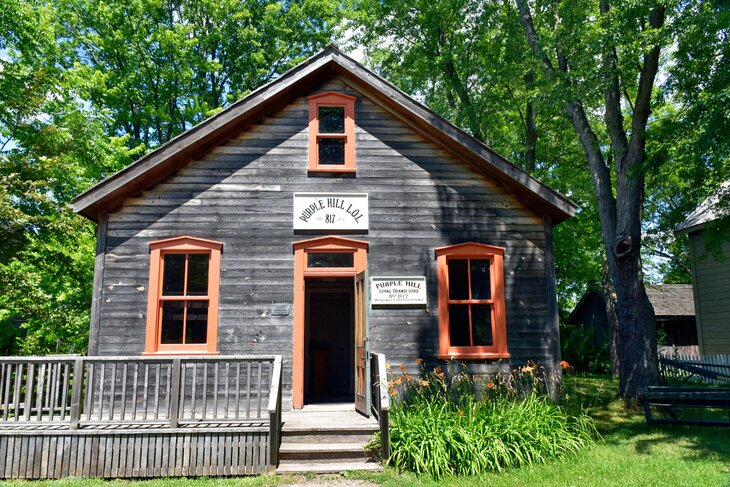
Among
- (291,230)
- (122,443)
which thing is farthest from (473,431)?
(122,443)

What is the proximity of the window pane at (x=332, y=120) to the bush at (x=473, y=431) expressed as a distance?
4.71m

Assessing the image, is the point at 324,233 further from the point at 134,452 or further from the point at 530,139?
the point at 530,139

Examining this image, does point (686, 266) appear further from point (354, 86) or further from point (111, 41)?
point (111, 41)

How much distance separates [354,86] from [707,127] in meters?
6.46

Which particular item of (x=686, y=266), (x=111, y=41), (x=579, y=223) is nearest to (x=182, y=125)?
(x=111, y=41)

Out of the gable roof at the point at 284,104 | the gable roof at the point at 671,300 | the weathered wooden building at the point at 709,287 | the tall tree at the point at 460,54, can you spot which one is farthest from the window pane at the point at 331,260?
the gable roof at the point at 671,300

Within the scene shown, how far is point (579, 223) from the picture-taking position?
72.5 ft

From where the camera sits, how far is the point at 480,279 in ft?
32.3

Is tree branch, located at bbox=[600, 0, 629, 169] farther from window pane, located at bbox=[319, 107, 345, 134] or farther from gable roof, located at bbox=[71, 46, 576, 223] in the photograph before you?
window pane, located at bbox=[319, 107, 345, 134]

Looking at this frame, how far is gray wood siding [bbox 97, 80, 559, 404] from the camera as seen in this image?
9.16 m

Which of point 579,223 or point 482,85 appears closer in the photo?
point 482,85

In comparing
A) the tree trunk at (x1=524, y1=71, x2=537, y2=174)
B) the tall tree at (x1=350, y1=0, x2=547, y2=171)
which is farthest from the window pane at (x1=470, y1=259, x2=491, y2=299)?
the tree trunk at (x1=524, y1=71, x2=537, y2=174)

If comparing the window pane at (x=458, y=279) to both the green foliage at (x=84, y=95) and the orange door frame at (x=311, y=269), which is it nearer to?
the orange door frame at (x=311, y=269)

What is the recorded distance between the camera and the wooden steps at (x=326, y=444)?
704cm
